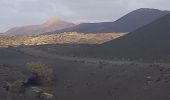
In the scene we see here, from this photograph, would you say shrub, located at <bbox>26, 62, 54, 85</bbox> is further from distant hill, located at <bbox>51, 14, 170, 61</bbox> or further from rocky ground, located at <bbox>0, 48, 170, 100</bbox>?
distant hill, located at <bbox>51, 14, 170, 61</bbox>

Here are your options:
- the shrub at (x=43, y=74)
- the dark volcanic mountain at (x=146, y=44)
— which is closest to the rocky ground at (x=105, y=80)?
Result: the shrub at (x=43, y=74)

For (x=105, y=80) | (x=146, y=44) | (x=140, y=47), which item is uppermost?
(x=146, y=44)

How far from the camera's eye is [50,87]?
196ft

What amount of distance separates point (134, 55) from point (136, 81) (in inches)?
1227

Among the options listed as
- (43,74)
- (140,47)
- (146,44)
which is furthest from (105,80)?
(146,44)

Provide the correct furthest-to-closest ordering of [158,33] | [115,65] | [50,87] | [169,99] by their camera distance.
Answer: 1. [158,33]
2. [115,65]
3. [50,87]
4. [169,99]

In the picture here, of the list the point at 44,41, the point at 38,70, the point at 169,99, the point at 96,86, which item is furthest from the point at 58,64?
the point at 44,41

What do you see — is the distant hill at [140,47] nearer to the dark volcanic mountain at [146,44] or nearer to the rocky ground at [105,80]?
the dark volcanic mountain at [146,44]

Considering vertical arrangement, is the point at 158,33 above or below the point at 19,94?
above

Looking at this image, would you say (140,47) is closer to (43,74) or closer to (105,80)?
(43,74)

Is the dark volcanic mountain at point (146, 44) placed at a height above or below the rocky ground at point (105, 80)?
above

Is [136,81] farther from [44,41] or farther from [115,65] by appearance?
[44,41]

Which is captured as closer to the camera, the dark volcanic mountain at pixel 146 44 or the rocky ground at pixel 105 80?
the rocky ground at pixel 105 80

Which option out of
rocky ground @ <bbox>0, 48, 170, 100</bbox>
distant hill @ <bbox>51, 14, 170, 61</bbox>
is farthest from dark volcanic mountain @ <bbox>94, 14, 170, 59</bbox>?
rocky ground @ <bbox>0, 48, 170, 100</bbox>
